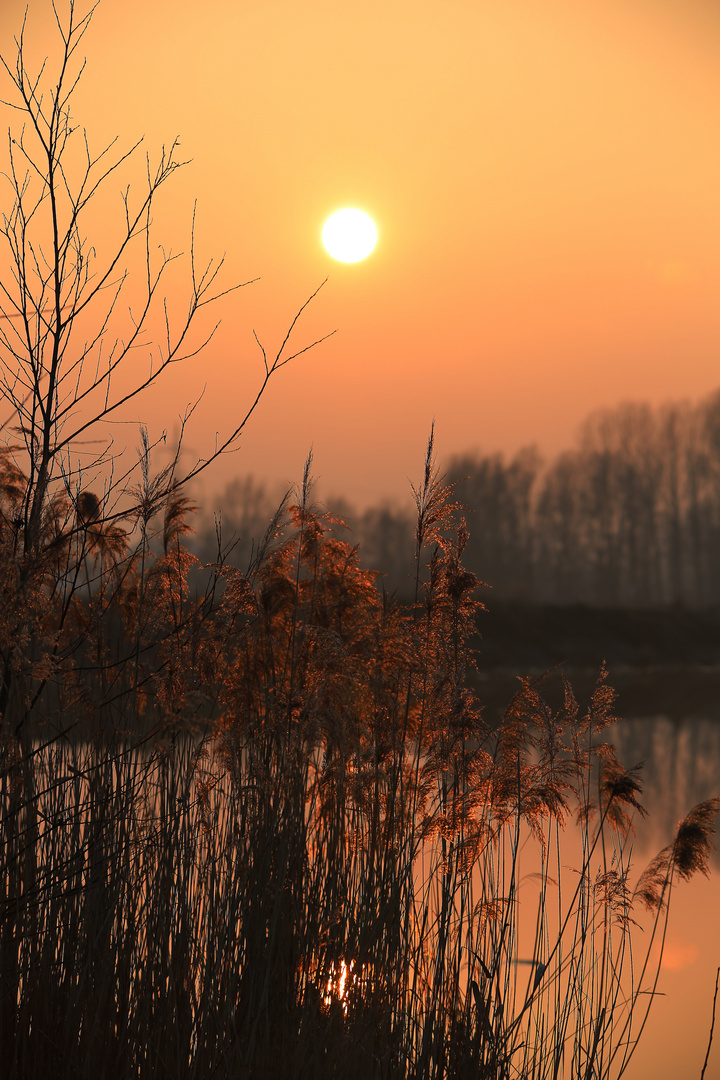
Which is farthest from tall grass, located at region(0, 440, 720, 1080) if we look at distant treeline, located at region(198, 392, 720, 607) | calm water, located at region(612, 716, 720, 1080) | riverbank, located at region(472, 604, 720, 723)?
distant treeline, located at region(198, 392, 720, 607)

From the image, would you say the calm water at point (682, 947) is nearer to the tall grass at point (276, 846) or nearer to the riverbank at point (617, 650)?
the tall grass at point (276, 846)

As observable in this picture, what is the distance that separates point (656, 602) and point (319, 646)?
124 feet

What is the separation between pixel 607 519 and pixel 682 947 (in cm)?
3469

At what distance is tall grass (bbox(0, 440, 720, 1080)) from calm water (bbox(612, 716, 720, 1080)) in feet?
3.96

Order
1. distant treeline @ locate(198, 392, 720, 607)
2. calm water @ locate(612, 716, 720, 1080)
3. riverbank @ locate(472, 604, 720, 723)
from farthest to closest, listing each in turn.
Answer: distant treeline @ locate(198, 392, 720, 607)
riverbank @ locate(472, 604, 720, 723)
calm water @ locate(612, 716, 720, 1080)

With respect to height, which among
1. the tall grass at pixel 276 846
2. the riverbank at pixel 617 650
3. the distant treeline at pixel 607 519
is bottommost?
the tall grass at pixel 276 846

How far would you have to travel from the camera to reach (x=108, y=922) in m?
2.54

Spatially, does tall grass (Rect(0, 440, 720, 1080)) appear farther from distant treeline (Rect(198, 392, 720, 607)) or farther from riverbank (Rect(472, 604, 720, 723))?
distant treeline (Rect(198, 392, 720, 607))

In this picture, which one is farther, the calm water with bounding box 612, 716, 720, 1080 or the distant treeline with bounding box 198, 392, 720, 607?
the distant treeline with bounding box 198, 392, 720, 607

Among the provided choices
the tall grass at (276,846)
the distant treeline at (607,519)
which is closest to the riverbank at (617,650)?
the distant treeline at (607,519)

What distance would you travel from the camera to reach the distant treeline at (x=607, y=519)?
38.4 m

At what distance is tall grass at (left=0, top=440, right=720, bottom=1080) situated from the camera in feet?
8.31

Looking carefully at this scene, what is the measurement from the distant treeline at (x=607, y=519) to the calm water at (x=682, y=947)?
24.4 m

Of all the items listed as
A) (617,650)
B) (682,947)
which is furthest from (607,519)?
(682,947)
